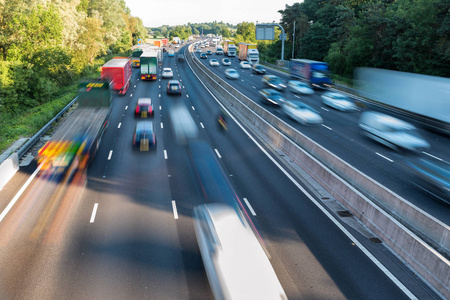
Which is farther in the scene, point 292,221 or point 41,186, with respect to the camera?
point 41,186

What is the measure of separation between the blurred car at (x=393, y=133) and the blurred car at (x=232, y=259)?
49.9 feet

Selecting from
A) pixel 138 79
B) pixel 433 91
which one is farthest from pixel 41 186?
pixel 138 79

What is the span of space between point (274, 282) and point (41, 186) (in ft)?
43.4

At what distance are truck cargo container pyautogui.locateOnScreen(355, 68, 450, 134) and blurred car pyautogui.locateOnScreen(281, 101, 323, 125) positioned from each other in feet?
24.3

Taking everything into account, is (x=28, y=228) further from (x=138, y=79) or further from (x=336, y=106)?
(x=138, y=79)

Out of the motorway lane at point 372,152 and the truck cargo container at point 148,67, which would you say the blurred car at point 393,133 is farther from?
the truck cargo container at point 148,67

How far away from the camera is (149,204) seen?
1593cm

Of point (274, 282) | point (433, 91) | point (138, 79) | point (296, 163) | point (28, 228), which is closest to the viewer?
point (274, 282)

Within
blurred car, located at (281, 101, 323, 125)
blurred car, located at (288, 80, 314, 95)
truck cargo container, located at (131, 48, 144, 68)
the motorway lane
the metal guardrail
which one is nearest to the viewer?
the motorway lane

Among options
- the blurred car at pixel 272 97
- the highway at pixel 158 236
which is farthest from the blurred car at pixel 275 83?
the highway at pixel 158 236

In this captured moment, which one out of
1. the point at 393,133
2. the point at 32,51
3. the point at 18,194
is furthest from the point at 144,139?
the point at 32,51

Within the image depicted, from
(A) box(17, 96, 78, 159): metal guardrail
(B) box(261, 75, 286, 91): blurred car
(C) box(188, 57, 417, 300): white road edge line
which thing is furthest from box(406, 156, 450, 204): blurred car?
(B) box(261, 75, 286, 91): blurred car

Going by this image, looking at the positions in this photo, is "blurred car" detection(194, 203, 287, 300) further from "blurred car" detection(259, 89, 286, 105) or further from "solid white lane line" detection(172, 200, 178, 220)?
"blurred car" detection(259, 89, 286, 105)

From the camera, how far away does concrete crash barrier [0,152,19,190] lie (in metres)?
17.8
